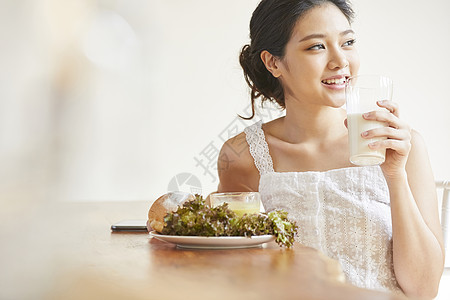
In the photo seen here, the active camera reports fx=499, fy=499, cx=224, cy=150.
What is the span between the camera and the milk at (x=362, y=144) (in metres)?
1.09

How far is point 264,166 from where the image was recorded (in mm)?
1758

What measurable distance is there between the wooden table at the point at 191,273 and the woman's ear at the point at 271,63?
99 centimetres

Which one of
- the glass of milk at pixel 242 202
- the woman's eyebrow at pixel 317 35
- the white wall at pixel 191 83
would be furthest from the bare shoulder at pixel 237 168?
the white wall at pixel 191 83

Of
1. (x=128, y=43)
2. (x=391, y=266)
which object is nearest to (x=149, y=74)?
(x=128, y=43)

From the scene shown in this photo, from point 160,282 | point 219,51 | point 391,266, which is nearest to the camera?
point 160,282

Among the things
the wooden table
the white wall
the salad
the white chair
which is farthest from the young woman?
the white wall

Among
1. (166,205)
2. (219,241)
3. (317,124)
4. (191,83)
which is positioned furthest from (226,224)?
(191,83)

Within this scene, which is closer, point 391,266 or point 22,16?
point 22,16

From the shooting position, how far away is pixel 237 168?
73.7 inches

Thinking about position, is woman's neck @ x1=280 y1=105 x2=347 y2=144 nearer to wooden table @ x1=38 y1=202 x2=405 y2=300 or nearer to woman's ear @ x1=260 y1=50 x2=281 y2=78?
woman's ear @ x1=260 y1=50 x2=281 y2=78

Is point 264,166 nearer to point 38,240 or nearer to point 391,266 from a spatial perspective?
point 391,266

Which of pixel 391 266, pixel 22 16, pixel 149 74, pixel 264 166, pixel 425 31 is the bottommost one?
pixel 391 266

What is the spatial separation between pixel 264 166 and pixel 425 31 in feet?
9.01

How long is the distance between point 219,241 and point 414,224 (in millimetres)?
672
